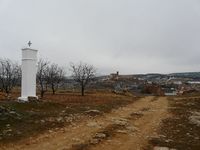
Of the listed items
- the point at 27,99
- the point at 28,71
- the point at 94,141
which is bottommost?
the point at 94,141

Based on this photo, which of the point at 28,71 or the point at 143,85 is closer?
the point at 28,71

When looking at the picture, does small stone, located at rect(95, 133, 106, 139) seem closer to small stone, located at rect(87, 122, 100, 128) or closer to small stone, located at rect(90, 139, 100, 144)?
small stone, located at rect(90, 139, 100, 144)

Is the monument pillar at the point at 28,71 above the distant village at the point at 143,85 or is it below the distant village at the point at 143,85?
above

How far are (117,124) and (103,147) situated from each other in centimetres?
511

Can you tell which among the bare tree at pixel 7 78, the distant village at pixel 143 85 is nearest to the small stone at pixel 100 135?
the bare tree at pixel 7 78

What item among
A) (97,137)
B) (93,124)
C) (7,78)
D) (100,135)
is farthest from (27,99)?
(7,78)

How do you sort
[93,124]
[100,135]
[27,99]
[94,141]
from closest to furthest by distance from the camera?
[94,141] < [100,135] < [93,124] < [27,99]

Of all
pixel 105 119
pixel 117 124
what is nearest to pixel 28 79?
pixel 105 119

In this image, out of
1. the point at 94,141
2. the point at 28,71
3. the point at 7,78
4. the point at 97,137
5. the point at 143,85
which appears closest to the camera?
the point at 94,141

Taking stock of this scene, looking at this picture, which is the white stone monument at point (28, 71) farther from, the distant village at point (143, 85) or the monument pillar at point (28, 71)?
the distant village at point (143, 85)

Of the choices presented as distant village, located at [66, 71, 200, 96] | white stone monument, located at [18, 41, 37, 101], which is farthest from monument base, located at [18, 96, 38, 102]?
distant village, located at [66, 71, 200, 96]

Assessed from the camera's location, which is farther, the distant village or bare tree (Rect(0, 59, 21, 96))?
the distant village

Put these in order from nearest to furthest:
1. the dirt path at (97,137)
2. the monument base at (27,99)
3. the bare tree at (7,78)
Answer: the dirt path at (97,137), the monument base at (27,99), the bare tree at (7,78)

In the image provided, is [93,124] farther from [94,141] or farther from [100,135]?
[94,141]
